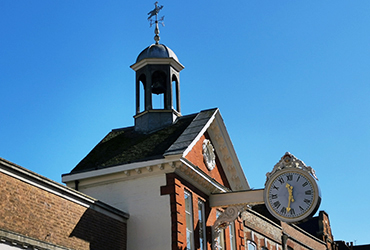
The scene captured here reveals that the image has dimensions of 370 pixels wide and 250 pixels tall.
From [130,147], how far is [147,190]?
2888 millimetres

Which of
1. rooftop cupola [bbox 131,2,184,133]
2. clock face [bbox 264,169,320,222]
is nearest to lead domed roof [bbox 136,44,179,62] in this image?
rooftop cupola [bbox 131,2,184,133]

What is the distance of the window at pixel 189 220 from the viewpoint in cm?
→ 2050

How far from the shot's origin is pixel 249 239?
29859 millimetres

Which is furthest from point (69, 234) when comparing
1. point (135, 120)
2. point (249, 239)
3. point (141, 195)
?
point (249, 239)

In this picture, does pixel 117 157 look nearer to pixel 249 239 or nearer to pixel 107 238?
pixel 107 238

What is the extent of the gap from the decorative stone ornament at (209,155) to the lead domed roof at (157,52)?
4.59 metres

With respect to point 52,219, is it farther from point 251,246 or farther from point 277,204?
point 251,246

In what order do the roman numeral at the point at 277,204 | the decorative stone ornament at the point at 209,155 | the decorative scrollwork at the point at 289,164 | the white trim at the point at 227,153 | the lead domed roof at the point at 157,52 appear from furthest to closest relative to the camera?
the lead domed roof at the point at 157,52, the white trim at the point at 227,153, the decorative stone ornament at the point at 209,155, the decorative scrollwork at the point at 289,164, the roman numeral at the point at 277,204

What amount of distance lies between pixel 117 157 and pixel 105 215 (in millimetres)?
3583

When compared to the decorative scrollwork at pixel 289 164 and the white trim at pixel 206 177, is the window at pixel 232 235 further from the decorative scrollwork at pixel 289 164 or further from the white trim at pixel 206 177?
the decorative scrollwork at pixel 289 164

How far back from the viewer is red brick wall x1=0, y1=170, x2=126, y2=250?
15289 millimetres

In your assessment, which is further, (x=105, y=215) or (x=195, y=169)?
(x=195, y=169)

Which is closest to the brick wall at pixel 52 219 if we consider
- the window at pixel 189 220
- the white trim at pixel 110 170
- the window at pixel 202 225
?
the white trim at pixel 110 170

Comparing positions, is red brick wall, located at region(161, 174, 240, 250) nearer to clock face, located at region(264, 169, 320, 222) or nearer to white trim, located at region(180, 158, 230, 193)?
white trim, located at region(180, 158, 230, 193)
